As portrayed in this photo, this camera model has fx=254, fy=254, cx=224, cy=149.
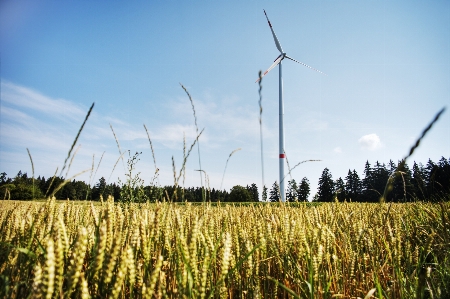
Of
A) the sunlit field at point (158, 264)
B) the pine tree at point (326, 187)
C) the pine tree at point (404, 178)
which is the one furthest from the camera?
the pine tree at point (326, 187)

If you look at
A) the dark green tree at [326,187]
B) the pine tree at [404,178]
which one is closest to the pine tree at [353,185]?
the dark green tree at [326,187]

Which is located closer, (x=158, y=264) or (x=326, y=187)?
(x=158, y=264)

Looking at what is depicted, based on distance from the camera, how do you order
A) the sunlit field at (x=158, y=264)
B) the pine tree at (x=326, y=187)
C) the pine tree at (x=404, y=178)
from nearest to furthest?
the sunlit field at (x=158, y=264)
the pine tree at (x=404, y=178)
the pine tree at (x=326, y=187)

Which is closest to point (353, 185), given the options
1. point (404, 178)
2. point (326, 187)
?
point (326, 187)

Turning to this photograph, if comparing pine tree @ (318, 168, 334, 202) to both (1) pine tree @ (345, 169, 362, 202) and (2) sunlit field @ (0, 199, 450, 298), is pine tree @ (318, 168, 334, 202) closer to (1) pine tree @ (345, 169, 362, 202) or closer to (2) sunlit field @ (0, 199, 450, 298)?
(1) pine tree @ (345, 169, 362, 202)

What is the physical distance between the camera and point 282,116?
23.4m

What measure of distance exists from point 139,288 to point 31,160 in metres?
1.05

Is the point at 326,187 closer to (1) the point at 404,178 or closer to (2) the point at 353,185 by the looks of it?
(2) the point at 353,185

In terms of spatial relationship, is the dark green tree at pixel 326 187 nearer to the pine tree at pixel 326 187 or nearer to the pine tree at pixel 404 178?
the pine tree at pixel 326 187

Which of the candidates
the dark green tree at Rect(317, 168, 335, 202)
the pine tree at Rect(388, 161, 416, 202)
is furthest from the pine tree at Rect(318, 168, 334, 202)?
the pine tree at Rect(388, 161, 416, 202)

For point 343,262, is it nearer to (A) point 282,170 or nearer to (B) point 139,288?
(B) point 139,288

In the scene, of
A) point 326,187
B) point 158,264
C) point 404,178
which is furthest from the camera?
point 326,187

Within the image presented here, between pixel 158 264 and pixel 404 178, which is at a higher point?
pixel 404 178

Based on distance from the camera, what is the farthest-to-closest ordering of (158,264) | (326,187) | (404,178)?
(326,187), (404,178), (158,264)
